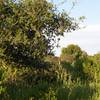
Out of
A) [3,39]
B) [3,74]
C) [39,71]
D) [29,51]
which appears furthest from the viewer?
[39,71]

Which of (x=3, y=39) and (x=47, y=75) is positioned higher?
(x=3, y=39)

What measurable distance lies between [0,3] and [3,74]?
109 inches

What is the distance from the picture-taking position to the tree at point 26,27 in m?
11.0

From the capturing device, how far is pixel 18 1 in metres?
11.5

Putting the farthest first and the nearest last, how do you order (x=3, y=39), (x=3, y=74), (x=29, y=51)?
1. (x=29, y=51)
2. (x=3, y=39)
3. (x=3, y=74)

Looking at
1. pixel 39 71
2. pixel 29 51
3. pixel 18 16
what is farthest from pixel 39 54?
pixel 39 71

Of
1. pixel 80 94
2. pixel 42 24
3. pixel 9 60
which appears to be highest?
pixel 42 24

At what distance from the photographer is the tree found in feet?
36.2

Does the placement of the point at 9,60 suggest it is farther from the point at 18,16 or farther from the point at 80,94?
the point at 80,94

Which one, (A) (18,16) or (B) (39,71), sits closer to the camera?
(A) (18,16)

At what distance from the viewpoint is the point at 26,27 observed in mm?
11227

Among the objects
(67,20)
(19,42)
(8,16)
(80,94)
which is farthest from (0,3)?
(80,94)

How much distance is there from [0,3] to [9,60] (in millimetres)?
1736

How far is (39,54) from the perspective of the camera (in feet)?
38.2
